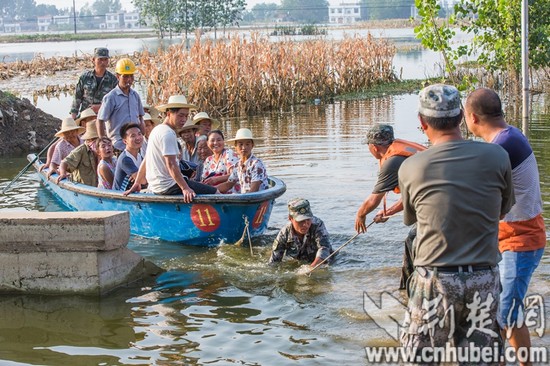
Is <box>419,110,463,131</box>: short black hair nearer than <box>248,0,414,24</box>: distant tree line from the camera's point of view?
Yes

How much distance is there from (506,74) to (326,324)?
18.3 metres

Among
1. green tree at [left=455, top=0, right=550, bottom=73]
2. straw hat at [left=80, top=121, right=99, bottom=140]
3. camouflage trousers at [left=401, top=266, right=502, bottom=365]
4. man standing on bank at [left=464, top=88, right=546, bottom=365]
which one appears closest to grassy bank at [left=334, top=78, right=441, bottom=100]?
green tree at [left=455, top=0, right=550, bottom=73]

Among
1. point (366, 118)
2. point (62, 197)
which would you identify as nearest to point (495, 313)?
point (62, 197)

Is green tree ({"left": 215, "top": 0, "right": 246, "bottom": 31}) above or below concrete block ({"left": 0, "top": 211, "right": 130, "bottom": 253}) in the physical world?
above

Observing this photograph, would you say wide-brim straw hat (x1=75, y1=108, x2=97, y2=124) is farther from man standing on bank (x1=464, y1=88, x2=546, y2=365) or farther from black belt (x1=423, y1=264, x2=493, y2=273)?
black belt (x1=423, y1=264, x2=493, y2=273)

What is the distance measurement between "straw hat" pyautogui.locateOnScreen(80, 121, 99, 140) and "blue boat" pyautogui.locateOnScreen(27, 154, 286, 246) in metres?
1.14

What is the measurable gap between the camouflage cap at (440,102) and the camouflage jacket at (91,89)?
9.06m

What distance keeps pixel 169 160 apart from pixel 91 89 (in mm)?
4025

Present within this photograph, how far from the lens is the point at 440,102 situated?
4590mm

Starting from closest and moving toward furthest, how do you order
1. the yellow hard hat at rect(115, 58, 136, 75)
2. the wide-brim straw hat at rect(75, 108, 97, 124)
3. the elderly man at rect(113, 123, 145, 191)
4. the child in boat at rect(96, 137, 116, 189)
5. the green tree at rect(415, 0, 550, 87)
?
the elderly man at rect(113, 123, 145, 191) < the child in boat at rect(96, 137, 116, 189) < the yellow hard hat at rect(115, 58, 136, 75) < the wide-brim straw hat at rect(75, 108, 97, 124) < the green tree at rect(415, 0, 550, 87)

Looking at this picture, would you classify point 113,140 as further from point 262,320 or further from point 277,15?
point 277,15

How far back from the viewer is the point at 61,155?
→ 41.9 ft

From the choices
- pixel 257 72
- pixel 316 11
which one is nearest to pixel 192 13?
pixel 257 72

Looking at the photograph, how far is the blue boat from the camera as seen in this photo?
32.3 ft
